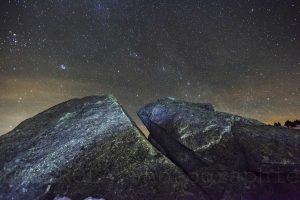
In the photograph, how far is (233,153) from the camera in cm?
1337

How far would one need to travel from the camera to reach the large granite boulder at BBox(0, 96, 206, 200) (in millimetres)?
11953

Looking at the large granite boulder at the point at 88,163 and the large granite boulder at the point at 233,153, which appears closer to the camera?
the large granite boulder at the point at 88,163

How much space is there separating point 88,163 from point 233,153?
24.1 ft

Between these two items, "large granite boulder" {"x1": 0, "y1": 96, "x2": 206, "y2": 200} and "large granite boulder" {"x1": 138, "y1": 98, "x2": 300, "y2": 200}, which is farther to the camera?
"large granite boulder" {"x1": 138, "y1": 98, "x2": 300, "y2": 200}

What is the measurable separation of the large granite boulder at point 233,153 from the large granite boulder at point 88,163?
1.44 m

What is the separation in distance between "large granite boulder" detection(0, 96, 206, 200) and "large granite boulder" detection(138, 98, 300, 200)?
1.44 m

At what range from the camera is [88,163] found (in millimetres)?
13719

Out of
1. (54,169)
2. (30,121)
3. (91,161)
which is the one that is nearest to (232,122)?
(91,161)

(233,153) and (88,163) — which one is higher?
(233,153)

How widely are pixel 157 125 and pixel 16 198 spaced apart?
28.5ft

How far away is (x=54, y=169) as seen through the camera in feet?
45.3

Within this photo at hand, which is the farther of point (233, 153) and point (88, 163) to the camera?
point (88, 163)

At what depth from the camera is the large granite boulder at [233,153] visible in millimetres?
12289

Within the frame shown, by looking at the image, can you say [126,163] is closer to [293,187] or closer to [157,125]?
[157,125]
